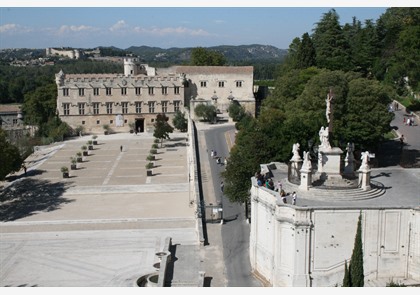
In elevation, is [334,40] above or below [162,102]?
above

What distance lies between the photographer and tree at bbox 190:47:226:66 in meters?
88.0

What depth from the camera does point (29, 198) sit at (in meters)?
43.2

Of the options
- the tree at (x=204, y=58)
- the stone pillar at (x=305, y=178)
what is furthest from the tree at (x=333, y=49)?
the stone pillar at (x=305, y=178)

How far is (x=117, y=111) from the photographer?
73.1 meters

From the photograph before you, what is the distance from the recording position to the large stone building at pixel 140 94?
236 feet

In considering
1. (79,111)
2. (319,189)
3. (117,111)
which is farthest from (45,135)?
(319,189)

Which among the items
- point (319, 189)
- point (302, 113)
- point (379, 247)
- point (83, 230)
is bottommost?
point (83, 230)

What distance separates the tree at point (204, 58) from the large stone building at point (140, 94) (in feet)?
47.3

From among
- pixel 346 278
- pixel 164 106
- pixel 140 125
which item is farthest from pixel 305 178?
pixel 140 125

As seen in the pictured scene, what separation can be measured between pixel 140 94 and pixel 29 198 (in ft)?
107

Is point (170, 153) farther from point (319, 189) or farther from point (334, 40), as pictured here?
point (319, 189)

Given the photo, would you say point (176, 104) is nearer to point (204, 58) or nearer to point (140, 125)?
point (140, 125)

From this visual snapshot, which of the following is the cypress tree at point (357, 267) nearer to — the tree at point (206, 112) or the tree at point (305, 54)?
the tree at point (305, 54)

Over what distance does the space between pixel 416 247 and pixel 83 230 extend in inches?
791
